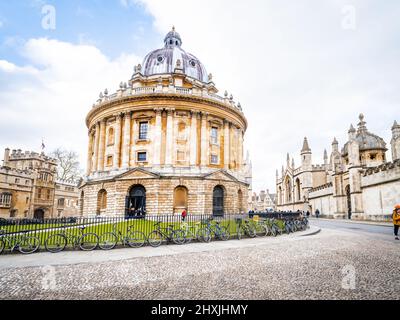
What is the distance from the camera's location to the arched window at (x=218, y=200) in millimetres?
28244

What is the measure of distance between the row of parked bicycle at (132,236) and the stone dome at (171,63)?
2716cm

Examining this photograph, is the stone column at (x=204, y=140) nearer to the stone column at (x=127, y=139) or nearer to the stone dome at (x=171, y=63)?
the stone column at (x=127, y=139)

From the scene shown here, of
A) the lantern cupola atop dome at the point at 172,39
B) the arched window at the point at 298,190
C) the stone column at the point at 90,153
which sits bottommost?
the arched window at the point at 298,190

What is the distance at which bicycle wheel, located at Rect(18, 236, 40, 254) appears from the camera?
1005 cm

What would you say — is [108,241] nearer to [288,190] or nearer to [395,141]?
[395,141]

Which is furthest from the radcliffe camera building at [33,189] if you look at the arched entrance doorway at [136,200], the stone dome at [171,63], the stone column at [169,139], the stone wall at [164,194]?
the stone column at [169,139]

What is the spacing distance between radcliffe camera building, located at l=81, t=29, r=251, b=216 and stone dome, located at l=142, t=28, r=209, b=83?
13.2 feet

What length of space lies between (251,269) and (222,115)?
2599 centimetres

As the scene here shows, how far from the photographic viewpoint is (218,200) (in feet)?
94.0

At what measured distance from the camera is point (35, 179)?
44562 mm

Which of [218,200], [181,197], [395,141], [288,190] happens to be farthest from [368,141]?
[181,197]

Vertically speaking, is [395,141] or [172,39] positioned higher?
[172,39]

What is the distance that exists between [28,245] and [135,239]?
4129 mm
